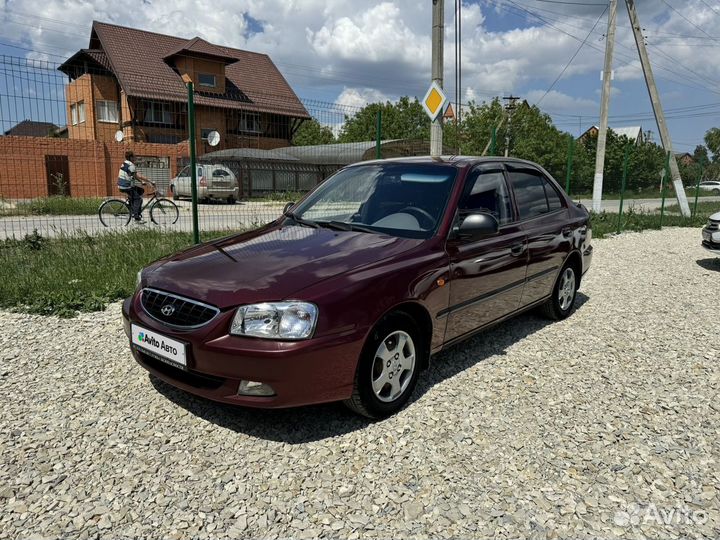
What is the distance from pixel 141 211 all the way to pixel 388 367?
12132 millimetres

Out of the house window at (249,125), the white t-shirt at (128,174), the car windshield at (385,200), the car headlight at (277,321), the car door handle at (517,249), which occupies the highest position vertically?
the house window at (249,125)

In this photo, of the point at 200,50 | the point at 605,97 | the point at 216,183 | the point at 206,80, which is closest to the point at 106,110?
the point at 206,80

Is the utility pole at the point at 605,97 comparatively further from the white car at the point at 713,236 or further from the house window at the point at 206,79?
the house window at the point at 206,79

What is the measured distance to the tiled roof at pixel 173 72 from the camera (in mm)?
30859

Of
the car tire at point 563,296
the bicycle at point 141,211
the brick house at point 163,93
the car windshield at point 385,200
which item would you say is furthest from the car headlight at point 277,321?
the brick house at point 163,93

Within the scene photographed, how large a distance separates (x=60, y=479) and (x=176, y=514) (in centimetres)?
71

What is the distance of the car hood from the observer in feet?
9.60

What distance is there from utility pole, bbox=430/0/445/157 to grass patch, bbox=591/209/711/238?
A: 532cm

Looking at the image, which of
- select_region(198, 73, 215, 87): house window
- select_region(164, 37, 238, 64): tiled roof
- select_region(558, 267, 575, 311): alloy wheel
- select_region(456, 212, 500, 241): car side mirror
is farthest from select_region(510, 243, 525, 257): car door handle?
select_region(198, 73, 215, 87): house window

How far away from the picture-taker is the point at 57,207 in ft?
56.9

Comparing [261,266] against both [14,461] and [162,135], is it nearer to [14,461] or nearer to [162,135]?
[14,461]

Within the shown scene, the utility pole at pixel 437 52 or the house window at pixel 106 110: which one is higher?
the house window at pixel 106 110

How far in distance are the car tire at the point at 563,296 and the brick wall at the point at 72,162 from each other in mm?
18206

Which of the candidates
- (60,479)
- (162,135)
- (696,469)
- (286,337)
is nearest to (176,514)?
(60,479)
